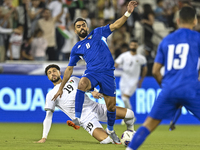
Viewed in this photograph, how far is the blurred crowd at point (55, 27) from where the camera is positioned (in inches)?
532

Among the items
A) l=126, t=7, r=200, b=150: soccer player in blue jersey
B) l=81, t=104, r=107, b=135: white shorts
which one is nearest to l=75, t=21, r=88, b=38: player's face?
l=81, t=104, r=107, b=135: white shorts

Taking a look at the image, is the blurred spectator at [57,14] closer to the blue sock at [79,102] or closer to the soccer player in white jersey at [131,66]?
the soccer player in white jersey at [131,66]

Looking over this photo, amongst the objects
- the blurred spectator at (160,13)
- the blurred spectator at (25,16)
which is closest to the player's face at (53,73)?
the blurred spectator at (25,16)

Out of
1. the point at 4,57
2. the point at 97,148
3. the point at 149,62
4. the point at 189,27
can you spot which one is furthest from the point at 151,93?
the point at 189,27

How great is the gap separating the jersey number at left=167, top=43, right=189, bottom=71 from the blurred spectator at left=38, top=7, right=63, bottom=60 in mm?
9400

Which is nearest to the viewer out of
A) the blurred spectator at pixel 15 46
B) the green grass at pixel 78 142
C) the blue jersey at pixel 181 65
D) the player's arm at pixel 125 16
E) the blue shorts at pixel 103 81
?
the blue jersey at pixel 181 65

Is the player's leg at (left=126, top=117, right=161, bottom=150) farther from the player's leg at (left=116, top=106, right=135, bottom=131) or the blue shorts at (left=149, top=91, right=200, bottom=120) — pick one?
the player's leg at (left=116, top=106, right=135, bottom=131)

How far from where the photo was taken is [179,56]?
4.54 meters

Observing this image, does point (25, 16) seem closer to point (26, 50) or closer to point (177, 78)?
point (26, 50)

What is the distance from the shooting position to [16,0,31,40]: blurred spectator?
13820mm

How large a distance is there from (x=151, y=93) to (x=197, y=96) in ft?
27.3

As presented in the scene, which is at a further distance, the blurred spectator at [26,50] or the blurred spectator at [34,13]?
the blurred spectator at [34,13]

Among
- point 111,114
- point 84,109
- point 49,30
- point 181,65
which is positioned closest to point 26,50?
point 49,30

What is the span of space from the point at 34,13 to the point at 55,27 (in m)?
0.88
